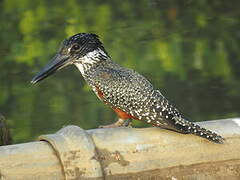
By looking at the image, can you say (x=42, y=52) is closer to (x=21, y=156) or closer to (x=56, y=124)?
(x=56, y=124)

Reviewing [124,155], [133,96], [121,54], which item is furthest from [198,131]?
[121,54]

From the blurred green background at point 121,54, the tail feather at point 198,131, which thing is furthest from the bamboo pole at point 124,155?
the blurred green background at point 121,54

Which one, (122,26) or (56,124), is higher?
(122,26)

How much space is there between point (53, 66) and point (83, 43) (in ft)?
0.94

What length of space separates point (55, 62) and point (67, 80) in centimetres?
383

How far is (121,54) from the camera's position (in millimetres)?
10492

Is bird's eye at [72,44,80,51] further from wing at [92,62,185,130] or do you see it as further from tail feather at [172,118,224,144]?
tail feather at [172,118,224,144]

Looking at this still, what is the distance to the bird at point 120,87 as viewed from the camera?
5.46 m

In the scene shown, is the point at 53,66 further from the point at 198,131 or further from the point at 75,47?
the point at 198,131

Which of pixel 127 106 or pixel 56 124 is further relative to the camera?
pixel 56 124

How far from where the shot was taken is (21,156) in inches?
187

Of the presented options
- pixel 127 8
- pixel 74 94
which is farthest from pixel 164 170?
pixel 127 8

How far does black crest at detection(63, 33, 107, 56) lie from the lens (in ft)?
19.5

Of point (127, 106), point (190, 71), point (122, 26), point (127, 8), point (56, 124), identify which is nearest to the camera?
point (127, 106)
